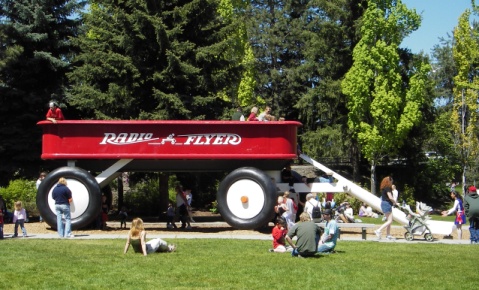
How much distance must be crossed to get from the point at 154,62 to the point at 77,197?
9659 mm

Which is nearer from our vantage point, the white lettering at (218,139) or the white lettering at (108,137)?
the white lettering at (218,139)

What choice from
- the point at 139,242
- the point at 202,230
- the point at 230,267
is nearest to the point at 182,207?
the point at 202,230

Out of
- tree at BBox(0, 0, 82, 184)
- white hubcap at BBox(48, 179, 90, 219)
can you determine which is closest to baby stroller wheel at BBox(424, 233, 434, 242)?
white hubcap at BBox(48, 179, 90, 219)

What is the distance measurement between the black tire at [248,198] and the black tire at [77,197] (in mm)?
3245

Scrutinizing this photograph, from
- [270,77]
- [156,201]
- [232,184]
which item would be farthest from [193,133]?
[270,77]

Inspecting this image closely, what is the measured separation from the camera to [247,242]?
17.0 m

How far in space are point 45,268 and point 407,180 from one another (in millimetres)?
29101

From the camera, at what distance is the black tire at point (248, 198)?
19.4 metres

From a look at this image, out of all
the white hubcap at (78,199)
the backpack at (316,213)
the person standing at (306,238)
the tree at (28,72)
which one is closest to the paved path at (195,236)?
the white hubcap at (78,199)

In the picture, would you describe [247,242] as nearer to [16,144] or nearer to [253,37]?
[16,144]

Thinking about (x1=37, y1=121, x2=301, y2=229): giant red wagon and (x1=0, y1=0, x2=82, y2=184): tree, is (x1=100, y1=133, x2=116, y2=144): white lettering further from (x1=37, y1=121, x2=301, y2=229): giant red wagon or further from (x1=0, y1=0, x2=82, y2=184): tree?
A: (x1=0, y1=0, x2=82, y2=184): tree

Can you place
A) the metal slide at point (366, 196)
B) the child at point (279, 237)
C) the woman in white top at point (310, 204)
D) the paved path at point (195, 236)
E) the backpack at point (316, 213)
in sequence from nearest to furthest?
the child at point (279, 237)
the paved path at point (195, 236)
the backpack at point (316, 213)
the metal slide at point (366, 196)
the woman in white top at point (310, 204)

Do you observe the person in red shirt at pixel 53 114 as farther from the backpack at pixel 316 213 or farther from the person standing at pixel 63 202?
the backpack at pixel 316 213

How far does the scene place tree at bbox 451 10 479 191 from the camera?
3888cm
